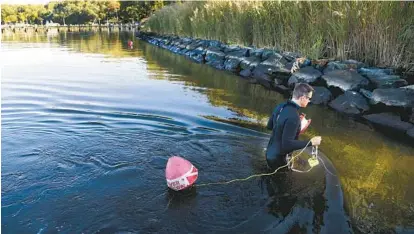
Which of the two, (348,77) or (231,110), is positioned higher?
(348,77)

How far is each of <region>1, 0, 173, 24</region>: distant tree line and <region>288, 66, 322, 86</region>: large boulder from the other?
86052mm

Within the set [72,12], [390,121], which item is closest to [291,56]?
[390,121]

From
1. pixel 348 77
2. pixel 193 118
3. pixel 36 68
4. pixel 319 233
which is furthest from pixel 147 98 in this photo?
pixel 36 68

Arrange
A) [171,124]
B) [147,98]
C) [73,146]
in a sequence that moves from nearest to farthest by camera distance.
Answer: [73,146], [171,124], [147,98]

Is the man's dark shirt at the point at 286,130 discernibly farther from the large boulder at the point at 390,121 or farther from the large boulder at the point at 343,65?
the large boulder at the point at 343,65

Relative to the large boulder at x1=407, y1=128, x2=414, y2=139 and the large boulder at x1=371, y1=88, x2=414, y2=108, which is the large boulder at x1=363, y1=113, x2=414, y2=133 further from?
the large boulder at x1=371, y1=88, x2=414, y2=108

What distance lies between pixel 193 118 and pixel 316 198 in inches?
187

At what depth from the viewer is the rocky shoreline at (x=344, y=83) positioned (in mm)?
9234

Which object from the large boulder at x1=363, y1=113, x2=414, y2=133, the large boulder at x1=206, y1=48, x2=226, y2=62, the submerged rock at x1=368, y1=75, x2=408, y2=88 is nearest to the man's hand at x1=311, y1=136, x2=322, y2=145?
the large boulder at x1=363, y1=113, x2=414, y2=133

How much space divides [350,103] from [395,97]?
4.66ft

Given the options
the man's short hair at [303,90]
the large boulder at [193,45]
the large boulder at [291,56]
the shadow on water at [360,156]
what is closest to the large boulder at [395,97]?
the shadow on water at [360,156]

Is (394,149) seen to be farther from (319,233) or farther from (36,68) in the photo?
(36,68)

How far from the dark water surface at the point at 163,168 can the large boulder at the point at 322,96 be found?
0.50m

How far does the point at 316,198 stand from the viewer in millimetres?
5574
